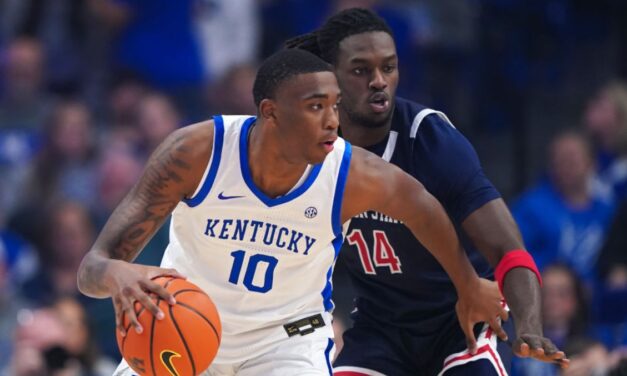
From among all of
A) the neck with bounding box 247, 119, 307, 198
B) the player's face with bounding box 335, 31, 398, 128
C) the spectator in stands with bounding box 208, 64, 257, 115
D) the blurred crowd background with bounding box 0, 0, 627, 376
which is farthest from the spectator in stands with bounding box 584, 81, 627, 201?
the neck with bounding box 247, 119, 307, 198

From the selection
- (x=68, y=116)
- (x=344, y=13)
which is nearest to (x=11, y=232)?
(x=68, y=116)

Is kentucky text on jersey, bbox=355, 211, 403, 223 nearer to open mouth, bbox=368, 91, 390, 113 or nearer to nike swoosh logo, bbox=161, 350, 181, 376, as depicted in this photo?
open mouth, bbox=368, 91, 390, 113

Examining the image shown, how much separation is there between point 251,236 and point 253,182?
0.22 meters

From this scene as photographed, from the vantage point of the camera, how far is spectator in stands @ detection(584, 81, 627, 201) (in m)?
9.59

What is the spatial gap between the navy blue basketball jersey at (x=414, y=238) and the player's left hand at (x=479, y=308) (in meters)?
0.26

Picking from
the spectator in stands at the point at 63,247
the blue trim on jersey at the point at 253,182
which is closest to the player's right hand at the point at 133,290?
the blue trim on jersey at the point at 253,182

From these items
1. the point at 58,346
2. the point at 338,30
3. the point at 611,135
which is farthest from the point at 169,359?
the point at 611,135

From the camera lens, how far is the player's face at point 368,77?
5.81 meters

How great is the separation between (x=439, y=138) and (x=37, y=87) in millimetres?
6091

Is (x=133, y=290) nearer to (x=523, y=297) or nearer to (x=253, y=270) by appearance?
(x=253, y=270)

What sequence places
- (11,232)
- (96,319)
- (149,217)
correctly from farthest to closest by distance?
(11,232) < (96,319) < (149,217)

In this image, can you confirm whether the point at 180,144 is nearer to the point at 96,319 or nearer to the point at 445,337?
the point at 445,337

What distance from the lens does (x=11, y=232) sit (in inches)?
400

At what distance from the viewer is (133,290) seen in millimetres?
4945
